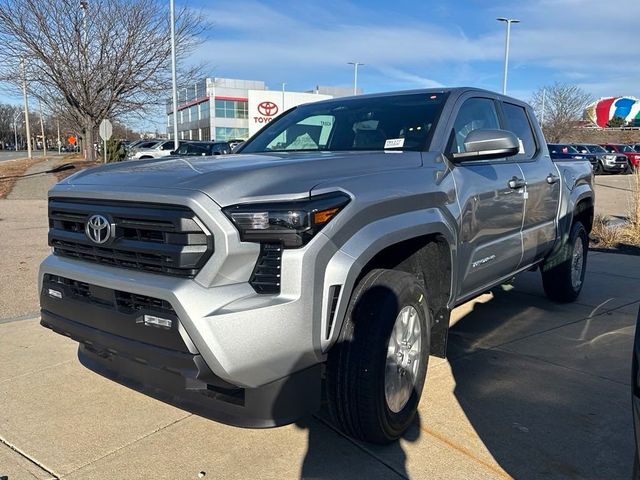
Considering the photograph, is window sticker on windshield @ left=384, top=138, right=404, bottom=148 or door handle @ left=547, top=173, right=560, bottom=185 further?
door handle @ left=547, top=173, right=560, bottom=185

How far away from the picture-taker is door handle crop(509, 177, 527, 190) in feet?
14.0

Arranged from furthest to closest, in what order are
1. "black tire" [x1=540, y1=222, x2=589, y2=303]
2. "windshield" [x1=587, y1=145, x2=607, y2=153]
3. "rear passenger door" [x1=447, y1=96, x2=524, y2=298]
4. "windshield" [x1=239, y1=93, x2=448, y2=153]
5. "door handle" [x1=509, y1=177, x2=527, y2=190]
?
"windshield" [x1=587, y1=145, x2=607, y2=153] < "black tire" [x1=540, y1=222, x2=589, y2=303] < "door handle" [x1=509, y1=177, x2=527, y2=190] < "windshield" [x1=239, y1=93, x2=448, y2=153] < "rear passenger door" [x1=447, y1=96, x2=524, y2=298]

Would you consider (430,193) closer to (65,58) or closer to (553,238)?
(553,238)

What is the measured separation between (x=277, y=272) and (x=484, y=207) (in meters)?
1.94

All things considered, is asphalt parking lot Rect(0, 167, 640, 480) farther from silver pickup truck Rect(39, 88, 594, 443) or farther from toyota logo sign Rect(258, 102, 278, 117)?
toyota logo sign Rect(258, 102, 278, 117)

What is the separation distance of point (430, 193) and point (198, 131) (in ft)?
273

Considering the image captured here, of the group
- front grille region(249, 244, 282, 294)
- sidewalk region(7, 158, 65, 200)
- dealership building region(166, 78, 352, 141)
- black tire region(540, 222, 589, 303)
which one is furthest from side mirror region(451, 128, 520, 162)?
dealership building region(166, 78, 352, 141)

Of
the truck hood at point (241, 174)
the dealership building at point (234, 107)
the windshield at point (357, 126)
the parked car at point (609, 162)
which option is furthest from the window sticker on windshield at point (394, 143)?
the dealership building at point (234, 107)

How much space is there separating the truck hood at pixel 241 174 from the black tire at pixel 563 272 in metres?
2.86

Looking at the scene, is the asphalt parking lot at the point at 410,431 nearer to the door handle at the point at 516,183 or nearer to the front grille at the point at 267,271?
the front grille at the point at 267,271

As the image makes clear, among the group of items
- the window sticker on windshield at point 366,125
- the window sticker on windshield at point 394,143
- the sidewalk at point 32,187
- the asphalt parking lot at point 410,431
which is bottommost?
the sidewalk at point 32,187

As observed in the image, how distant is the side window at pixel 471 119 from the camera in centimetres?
387

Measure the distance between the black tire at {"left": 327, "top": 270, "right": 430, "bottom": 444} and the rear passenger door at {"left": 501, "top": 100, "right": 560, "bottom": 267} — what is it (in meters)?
2.07

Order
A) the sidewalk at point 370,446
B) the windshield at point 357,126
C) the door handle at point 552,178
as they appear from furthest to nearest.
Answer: the door handle at point 552,178, the windshield at point 357,126, the sidewalk at point 370,446
